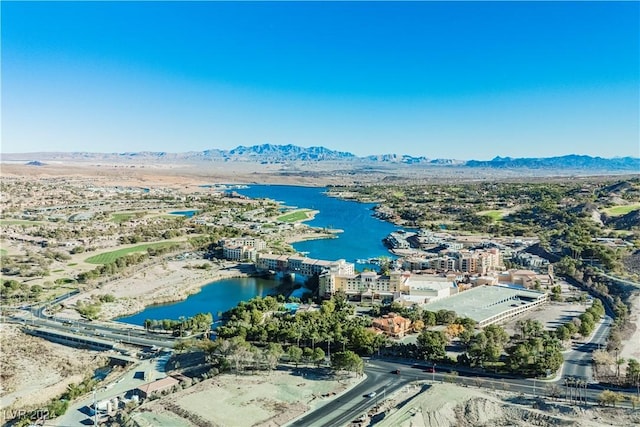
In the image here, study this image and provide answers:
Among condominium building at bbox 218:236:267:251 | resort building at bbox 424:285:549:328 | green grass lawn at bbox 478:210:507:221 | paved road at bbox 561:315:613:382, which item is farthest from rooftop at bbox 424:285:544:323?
green grass lawn at bbox 478:210:507:221

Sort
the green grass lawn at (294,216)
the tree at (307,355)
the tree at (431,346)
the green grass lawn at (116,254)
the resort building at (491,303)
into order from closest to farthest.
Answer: the tree at (307,355) → the tree at (431,346) → the resort building at (491,303) → the green grass lawn at (116,254) → the green grass lawn at (294,216)

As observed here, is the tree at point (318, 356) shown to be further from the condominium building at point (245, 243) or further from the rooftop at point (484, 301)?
the condominium building at point (245, 243)

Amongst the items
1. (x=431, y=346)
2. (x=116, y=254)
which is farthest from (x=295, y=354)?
(x=116, y=254)

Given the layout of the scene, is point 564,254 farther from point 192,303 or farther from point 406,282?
point 192,303

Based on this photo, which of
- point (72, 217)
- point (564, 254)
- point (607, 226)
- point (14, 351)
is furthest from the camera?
point (72, 217)

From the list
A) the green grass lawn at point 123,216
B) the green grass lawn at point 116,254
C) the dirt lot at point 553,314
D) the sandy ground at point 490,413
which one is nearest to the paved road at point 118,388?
the sandy ground at point 490,413

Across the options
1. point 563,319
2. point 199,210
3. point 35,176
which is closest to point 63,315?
point 563,319
